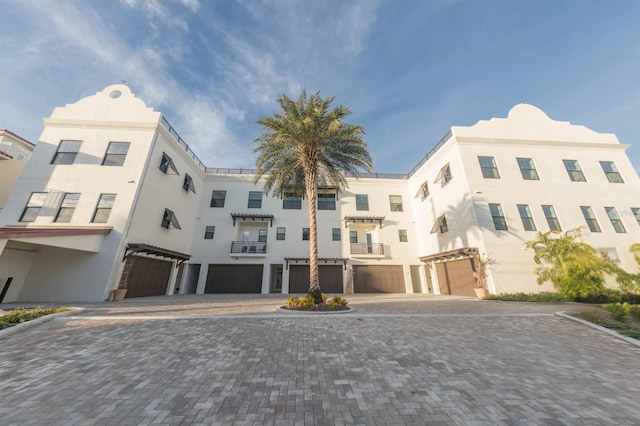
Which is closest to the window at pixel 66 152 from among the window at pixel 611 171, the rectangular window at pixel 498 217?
the rectangular window at pixel 498 217

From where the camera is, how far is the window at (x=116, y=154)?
1488 centimetres

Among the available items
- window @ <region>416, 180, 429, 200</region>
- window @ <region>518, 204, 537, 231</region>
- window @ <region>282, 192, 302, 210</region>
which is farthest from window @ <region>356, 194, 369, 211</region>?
window @ <region>518, 204, 537, 231</region>

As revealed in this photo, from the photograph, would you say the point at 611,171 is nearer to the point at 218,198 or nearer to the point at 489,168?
the point at 489,168

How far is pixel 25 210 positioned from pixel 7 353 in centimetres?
1420

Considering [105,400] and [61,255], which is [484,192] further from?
[61,255]

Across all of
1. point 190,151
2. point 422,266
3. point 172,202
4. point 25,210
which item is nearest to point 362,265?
point 422,266

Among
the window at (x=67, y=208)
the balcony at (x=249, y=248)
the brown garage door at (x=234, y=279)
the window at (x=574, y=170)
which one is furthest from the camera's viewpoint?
the balcony at (x=249, y=248)

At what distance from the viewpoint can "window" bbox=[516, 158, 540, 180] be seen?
55.8 feet

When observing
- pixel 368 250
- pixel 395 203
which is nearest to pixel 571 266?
pixel 368 250

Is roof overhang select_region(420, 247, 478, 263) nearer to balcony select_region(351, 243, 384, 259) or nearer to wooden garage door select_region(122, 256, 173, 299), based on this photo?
balcony select_region(351, 243, 384, 259)

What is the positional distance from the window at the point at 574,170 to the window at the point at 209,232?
1181 inches

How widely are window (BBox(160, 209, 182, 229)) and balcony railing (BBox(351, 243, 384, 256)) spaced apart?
49.4ft

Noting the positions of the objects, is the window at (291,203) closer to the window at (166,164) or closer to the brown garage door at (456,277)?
the window at (166,164)

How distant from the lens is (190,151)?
19.8m
